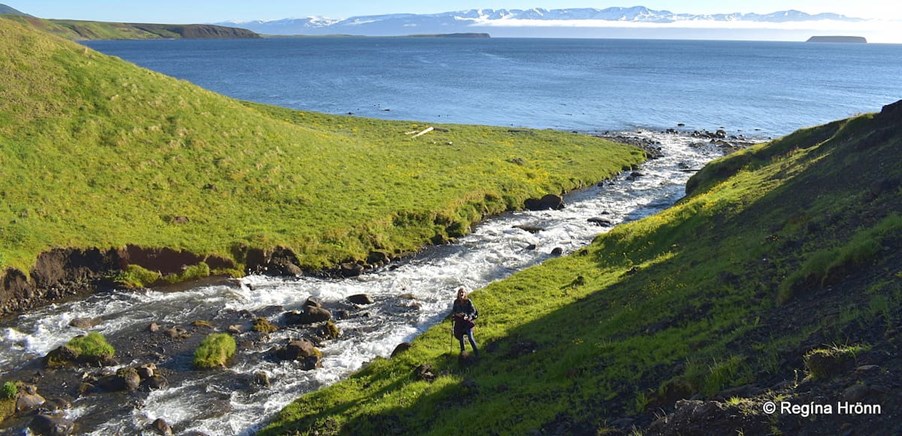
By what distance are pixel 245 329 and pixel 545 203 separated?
32.1 meters

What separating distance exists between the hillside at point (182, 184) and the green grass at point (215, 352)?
33.3ft

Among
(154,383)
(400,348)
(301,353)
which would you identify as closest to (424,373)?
(400,348)

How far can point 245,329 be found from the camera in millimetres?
30953

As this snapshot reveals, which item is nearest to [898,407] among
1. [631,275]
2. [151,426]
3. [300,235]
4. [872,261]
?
[872,261]

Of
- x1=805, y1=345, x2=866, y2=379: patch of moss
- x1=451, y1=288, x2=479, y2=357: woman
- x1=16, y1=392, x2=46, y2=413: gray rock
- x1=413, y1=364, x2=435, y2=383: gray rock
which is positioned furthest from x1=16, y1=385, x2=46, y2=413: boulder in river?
x1=805, y1=345, x2=866, y2=379: patch of moss

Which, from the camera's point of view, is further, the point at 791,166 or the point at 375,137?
the point at 375,137

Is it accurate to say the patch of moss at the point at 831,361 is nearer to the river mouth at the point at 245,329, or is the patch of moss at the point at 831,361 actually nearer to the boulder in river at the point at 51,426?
the river mouth at the point at 245,329

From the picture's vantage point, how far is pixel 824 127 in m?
54.5

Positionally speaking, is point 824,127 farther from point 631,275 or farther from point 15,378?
point 15,378

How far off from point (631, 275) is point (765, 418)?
19.8 meters

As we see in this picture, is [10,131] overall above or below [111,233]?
above

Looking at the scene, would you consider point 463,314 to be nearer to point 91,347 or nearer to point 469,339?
point 469,339

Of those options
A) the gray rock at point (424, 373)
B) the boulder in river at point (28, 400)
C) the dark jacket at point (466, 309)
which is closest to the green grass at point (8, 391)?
the boulder in river at point (28, 400)

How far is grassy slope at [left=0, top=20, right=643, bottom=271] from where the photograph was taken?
40.1 metres
